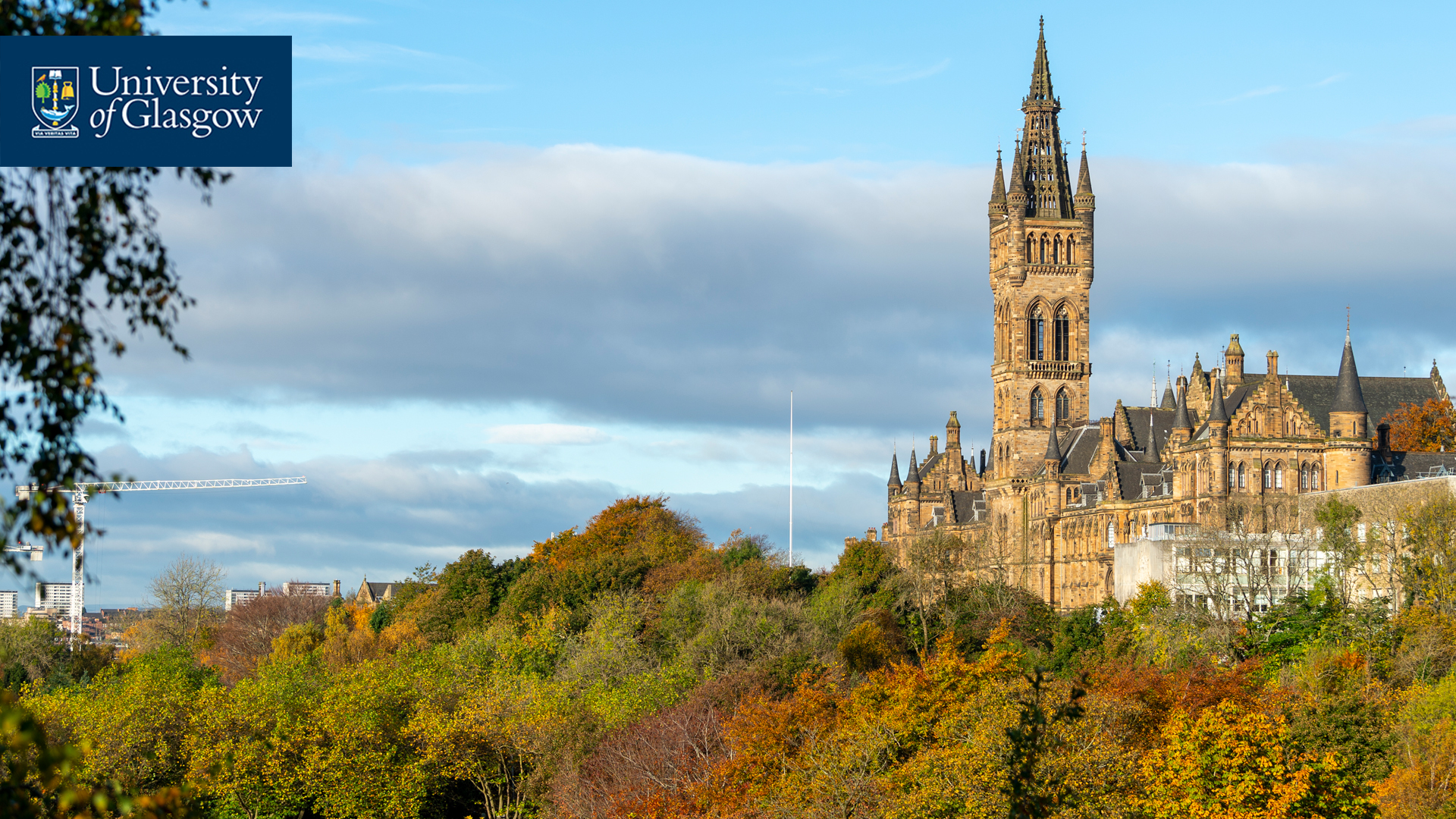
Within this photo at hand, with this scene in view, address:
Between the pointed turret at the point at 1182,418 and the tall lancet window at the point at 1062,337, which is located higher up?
the tall lancet window at the point at 1062,337

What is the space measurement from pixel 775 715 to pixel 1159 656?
90.3 ft

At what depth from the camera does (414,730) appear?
7550 centimetres

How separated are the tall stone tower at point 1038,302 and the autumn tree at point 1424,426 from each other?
2916 centimetres

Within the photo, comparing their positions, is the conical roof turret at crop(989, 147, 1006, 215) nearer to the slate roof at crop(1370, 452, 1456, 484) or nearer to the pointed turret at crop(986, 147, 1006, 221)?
the pointed turret at crop(986, 147, 1006, 221)

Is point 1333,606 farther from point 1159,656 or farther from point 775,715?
point 775,715

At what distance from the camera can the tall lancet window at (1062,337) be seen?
145 m

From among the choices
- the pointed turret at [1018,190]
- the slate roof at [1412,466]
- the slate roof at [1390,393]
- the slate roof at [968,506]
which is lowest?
the slate roof at [968,506]

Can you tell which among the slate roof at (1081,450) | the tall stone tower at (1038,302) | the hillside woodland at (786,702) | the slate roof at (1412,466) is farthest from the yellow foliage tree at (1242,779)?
the tall stone tower at (1038,302)

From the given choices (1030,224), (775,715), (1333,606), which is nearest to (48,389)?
(775,715)

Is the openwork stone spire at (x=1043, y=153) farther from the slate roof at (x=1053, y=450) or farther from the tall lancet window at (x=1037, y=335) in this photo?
the slate roof at (x=1053, y=450)

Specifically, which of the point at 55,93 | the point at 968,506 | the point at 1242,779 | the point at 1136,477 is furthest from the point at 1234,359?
the point at 55,93

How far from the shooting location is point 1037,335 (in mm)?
144750

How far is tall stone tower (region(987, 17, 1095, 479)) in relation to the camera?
143 m

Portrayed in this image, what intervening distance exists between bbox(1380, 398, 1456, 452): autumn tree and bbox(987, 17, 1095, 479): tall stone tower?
29.2 m
